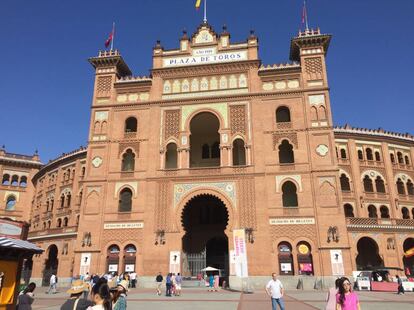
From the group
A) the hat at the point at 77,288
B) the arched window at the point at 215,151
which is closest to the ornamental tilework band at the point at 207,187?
the arched window at the point at 215,151

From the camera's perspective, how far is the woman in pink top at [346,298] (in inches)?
252

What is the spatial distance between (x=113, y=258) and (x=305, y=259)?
1458 cm

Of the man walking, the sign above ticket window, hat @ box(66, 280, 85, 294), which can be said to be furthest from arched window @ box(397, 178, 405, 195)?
hat @ box(66, 280, 85, 294)

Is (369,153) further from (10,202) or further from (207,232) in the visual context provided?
(10,202)

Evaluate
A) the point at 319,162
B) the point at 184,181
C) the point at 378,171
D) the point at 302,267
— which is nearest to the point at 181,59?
the point at 184,181

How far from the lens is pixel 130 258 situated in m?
27.8

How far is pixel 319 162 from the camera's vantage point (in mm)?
27781

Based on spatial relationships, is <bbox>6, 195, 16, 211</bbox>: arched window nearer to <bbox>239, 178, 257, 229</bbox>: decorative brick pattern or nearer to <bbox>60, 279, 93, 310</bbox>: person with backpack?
<bbox>239, 178, 257, 229</bbox>: decorative brick pattern

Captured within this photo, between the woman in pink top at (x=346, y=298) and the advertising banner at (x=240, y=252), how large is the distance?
17.4m

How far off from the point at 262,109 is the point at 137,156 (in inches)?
443

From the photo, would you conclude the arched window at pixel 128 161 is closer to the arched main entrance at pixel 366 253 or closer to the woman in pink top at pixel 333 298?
the arched main entrance at pixel 366 253

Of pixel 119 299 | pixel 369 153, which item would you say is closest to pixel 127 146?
pixel 119 299

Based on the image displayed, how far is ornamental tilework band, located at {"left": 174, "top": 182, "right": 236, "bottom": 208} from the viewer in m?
28.0

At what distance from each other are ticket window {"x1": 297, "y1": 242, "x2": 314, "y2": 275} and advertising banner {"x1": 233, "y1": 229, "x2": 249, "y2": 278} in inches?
A: 175
